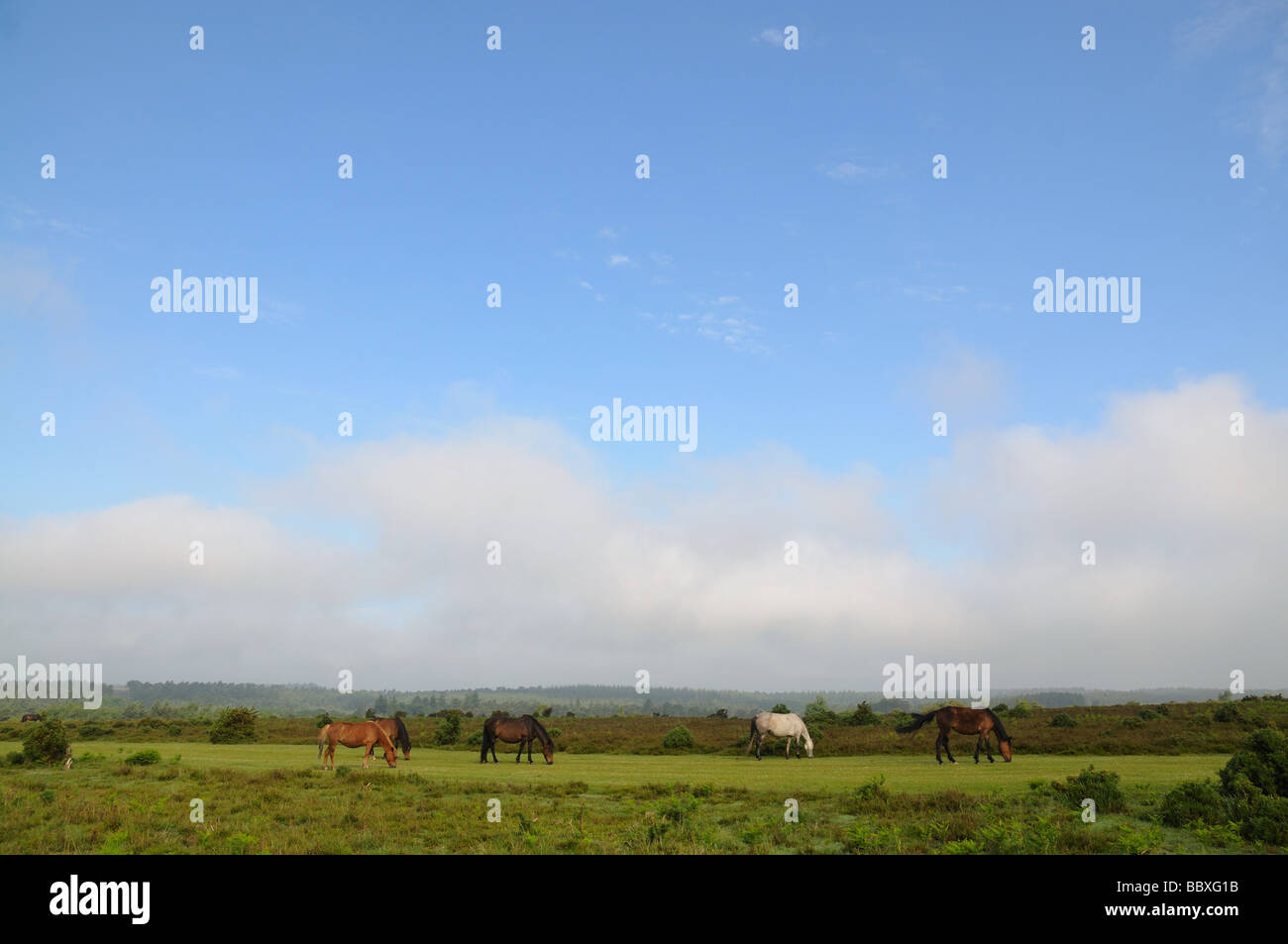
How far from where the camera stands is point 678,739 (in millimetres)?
46594

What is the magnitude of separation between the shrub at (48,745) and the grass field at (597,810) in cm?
725

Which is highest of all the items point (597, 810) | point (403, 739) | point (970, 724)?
point (597, 810)

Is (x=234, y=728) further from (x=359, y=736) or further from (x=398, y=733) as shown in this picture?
(x=359, y=736)

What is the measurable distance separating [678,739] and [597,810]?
26.8 meters

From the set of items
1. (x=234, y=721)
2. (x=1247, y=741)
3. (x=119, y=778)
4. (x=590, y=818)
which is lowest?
(x=234, y=721)

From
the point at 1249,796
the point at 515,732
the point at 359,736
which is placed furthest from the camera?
the point at 515,732

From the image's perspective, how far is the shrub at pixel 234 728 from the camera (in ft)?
184

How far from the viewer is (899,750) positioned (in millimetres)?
39375

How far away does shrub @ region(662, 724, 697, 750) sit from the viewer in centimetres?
4591

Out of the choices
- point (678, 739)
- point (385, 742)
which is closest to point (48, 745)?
point (385, 742)
